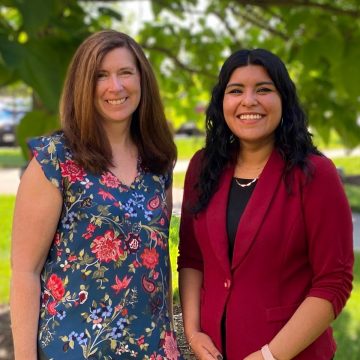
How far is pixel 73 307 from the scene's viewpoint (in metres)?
2.02

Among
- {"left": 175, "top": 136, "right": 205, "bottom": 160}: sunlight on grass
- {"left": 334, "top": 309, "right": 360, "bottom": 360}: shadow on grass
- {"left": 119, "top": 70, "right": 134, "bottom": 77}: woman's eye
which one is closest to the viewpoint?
{"left": 119, "top": 70, "right": 134, "bottom": 77}: woman's eye

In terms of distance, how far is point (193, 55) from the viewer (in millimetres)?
6027

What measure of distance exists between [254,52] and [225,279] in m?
0.61

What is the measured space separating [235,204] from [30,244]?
56 cm

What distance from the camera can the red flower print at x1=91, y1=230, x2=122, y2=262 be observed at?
203 cm

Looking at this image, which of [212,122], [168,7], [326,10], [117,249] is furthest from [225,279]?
[168,7]

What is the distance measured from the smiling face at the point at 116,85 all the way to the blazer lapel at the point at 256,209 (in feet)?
1.42

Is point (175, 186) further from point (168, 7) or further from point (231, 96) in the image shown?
point (168, 7)

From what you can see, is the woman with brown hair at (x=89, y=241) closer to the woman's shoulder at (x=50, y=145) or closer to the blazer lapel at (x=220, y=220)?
the woman's shoulder at (x=50, y=145)

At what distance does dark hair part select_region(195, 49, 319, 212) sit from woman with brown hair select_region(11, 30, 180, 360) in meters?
0.19

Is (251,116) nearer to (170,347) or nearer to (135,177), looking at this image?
(135,177)

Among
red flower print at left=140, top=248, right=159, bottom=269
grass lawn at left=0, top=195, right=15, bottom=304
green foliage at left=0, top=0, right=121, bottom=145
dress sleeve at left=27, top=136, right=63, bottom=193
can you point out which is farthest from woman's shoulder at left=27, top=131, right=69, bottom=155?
grass lawn at left=0, top=195, right=15, bottom=304

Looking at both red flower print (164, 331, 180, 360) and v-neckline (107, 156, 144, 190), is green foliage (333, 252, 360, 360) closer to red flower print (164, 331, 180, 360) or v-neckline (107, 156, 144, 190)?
red flower print (164, 331, 180, 360)

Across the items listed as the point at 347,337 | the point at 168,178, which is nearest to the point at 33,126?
the point at 168,178
